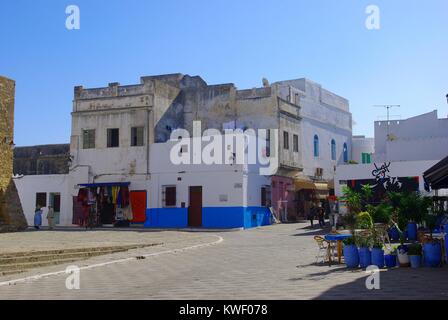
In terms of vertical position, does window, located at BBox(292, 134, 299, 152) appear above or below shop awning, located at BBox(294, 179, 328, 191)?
above

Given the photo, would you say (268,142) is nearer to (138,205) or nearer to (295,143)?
(295,143)

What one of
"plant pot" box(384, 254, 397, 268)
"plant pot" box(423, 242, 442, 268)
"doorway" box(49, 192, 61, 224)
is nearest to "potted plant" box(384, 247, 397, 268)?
A: "plant pot" box(384, 254, 397, 268)

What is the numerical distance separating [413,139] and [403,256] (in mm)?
24405

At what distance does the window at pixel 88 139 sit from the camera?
33.6m

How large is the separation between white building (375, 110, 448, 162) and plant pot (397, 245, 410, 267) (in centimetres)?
2305

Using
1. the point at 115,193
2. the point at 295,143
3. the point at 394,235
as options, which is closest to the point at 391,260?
→ the point at 394,235

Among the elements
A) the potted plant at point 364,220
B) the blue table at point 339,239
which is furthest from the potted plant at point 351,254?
the blue table at point 339,239

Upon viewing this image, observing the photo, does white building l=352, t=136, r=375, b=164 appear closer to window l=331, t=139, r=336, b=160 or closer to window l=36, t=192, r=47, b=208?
window l=331, t=139, r=336, b=160

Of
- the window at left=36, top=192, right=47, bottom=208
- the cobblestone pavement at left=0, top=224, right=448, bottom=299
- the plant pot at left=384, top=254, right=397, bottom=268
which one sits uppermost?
the window at left=36, top=192, right=47, bottom=208

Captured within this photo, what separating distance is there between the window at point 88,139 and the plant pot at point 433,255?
26.0 meters

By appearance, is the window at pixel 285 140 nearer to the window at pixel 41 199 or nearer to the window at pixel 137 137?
the window at pixel 137 137

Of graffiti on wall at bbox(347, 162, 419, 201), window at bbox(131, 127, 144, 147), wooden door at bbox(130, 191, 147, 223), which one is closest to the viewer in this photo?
graffiti on wall at bbox(347, 162, 419, 201)

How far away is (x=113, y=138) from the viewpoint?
1305 inches

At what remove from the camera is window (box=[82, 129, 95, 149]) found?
33628mm
